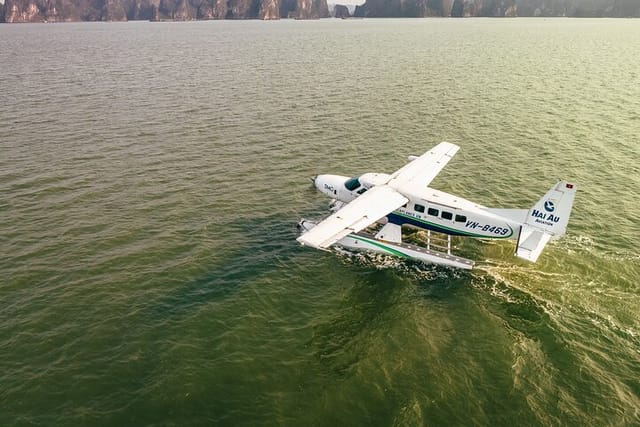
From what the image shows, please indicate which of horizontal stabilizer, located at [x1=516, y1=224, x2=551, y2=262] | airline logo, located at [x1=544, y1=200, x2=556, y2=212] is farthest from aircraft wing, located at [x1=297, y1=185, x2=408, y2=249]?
airline logo, located at [x1=544, y1=200, x2=556, y2=212]

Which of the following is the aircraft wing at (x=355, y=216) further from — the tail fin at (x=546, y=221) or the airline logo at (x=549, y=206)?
the airline logo at (x=549, y=206)

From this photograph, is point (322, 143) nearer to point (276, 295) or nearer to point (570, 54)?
point (276, 295)

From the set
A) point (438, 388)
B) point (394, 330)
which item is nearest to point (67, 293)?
point (394, 330)

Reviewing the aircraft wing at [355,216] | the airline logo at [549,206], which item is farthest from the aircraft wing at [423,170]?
the airline logo at [549,206]

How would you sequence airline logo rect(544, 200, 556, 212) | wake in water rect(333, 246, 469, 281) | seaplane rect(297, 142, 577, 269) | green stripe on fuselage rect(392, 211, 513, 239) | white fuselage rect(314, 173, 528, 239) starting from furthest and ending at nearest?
1. green stripe on fuselage rect(392, 211, 513, 239)
2. white fuselage rect(314, 173, 528, 239)
3. wake in water rect(333, 246, 469, 281)
4. airline logo rect(544, 200, 556, 212)
5. seaplane rect(297, 142, 577, 269)

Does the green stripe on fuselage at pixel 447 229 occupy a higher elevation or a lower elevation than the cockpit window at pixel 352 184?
lower

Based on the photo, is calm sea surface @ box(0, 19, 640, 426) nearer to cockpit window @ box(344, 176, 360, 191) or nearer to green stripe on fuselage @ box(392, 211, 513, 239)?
green stripe on fuselage @ box(392, 211, 513, 239)
